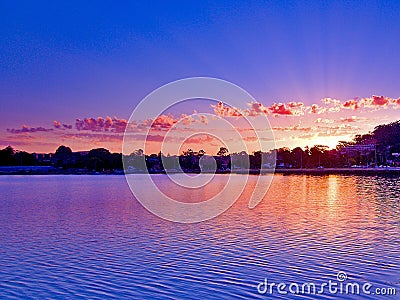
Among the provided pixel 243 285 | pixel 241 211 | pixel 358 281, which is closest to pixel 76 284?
pixel 243 285

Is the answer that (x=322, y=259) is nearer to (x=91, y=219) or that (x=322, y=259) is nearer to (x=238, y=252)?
(x=238, y=252)

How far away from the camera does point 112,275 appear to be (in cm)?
1538

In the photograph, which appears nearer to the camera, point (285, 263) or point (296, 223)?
point (285, 263)

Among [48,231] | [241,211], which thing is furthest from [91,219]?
[241,211]

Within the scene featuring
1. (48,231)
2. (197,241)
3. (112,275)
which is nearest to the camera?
(112,275)

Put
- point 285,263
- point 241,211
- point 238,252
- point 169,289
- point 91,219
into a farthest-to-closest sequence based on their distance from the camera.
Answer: point 241,211
point 91,219
point 238,252
point 285,263
point 169,289

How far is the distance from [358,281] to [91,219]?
20.4 meters

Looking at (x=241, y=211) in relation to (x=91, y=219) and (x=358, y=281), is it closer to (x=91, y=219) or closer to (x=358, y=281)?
(x=91, y=219)
